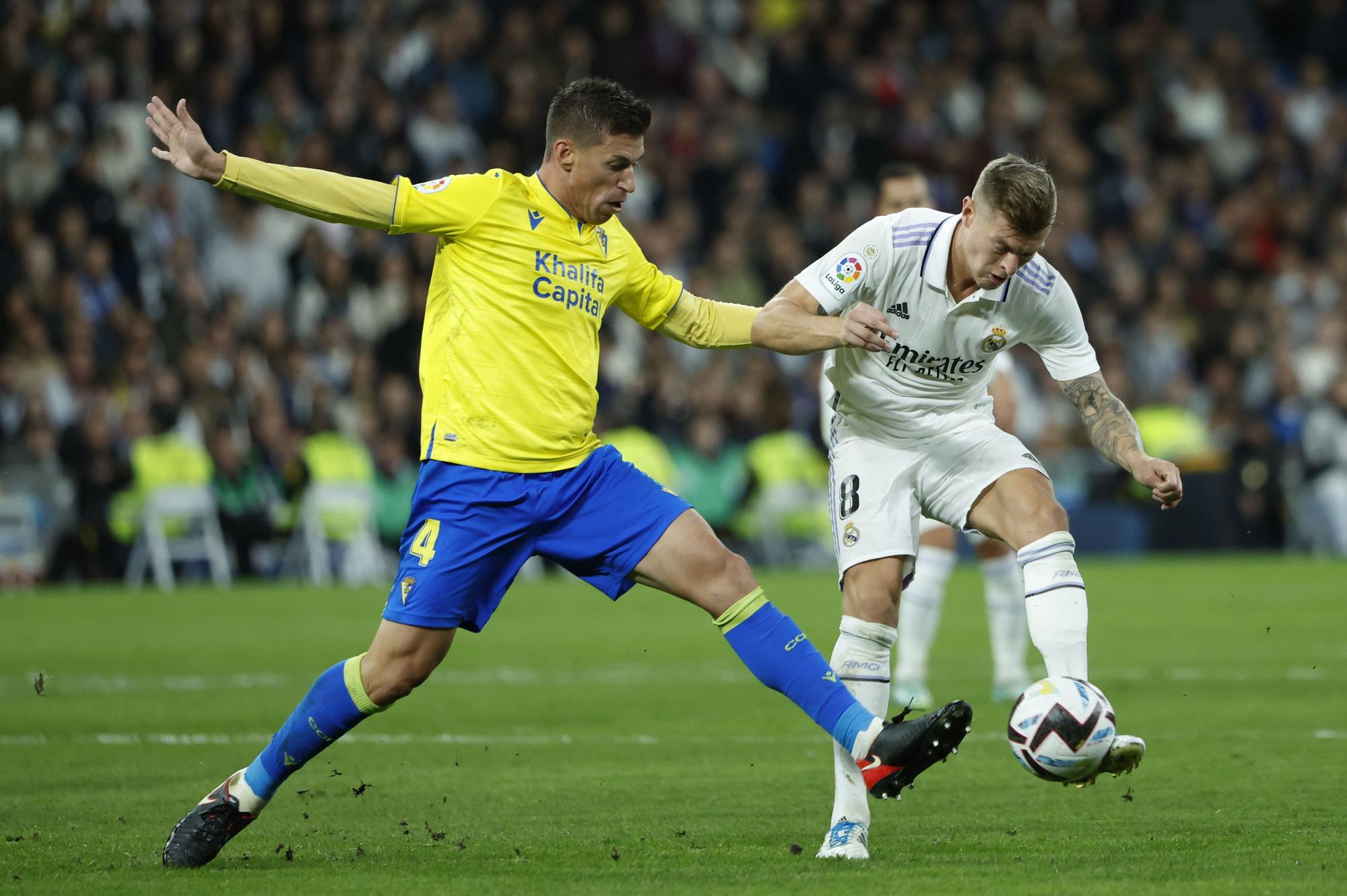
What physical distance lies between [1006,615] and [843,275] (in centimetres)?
434

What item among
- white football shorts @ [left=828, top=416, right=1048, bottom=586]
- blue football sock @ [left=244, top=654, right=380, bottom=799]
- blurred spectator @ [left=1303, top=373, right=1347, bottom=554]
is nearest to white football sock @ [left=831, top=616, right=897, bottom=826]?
white football shorts @ [left=828, top=416, right=1048, bottom=586]

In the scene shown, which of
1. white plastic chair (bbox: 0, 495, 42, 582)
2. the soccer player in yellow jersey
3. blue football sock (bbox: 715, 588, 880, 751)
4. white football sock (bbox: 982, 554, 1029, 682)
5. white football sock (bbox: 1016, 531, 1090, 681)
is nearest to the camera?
blue football sock (bbox: 715, 588, 880, 751)

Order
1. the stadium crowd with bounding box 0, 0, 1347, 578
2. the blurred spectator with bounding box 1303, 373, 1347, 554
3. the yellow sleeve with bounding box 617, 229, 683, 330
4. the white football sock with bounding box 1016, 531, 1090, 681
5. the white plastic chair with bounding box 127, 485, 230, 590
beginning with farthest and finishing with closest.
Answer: the blurred spectator with bounding box 1303, 373, 1347, 554, the stadium crowd with bounding box 0, 0, 1347, 578, the white plastic chair with bounding box 127, 485, 230, 590, the yellow sleeve with bounding box 617, 229, 683, 330, the white football sock with bounding box 1016, 531, 1090, 681

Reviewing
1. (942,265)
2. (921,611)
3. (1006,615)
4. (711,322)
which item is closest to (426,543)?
(711,322)

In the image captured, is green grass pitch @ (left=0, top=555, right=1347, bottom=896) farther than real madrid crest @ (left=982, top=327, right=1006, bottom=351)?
No

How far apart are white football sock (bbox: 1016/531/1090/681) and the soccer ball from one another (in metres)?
0.37

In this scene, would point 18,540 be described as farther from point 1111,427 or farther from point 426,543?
point 1111,427

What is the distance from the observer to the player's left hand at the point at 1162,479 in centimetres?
587

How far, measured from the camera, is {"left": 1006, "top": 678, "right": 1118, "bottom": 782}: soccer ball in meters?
5.48

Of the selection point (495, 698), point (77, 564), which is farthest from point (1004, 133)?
point (495, 698)

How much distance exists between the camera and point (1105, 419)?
638 centimetres

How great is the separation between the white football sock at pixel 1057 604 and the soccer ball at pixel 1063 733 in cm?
37

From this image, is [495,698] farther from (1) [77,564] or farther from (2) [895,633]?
(1) [77,564]

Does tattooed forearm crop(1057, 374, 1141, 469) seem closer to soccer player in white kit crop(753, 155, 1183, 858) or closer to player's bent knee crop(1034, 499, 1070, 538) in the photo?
soccer player in white kit crop(753, 155, 1183, 858)
